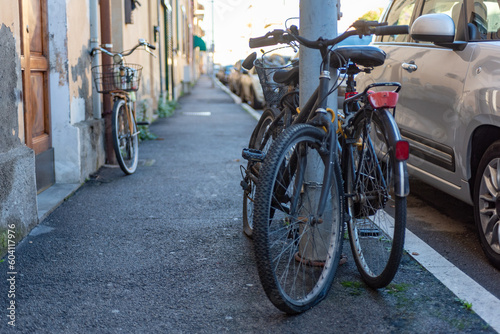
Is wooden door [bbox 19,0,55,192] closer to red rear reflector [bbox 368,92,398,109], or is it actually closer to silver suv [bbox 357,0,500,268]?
silver suv [bbox 357,0,500,268]

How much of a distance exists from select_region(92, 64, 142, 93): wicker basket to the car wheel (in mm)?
4234

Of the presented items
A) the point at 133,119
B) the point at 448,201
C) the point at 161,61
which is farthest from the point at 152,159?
the point at 161,61

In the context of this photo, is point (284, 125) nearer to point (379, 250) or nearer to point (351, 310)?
point (379, 250)

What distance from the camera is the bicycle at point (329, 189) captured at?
302 centimetres

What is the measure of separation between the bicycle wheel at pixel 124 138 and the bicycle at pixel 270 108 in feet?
8.34

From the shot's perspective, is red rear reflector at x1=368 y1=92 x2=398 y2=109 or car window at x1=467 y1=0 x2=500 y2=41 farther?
car window at x1=467 y1=0 x2=500 y2=41

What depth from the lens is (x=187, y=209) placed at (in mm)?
5469

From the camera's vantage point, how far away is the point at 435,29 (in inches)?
163

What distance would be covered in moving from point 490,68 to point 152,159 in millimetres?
5108

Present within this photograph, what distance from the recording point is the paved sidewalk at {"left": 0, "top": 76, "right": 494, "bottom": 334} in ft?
10.1

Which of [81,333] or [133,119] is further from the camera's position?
[133,119]

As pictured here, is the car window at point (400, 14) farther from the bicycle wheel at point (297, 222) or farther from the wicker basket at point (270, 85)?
the bicycle wheel at point (297, 222)

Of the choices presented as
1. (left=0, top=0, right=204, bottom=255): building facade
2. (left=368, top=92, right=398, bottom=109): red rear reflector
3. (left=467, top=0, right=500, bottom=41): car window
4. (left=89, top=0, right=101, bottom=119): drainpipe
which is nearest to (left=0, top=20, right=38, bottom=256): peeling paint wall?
(left=0, top=0, right=204, bottom=255): building facade

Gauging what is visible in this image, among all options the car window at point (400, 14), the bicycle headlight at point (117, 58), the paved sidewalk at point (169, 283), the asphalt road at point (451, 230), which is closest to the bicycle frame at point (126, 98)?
the bicycle headlight at point (117, 58)
